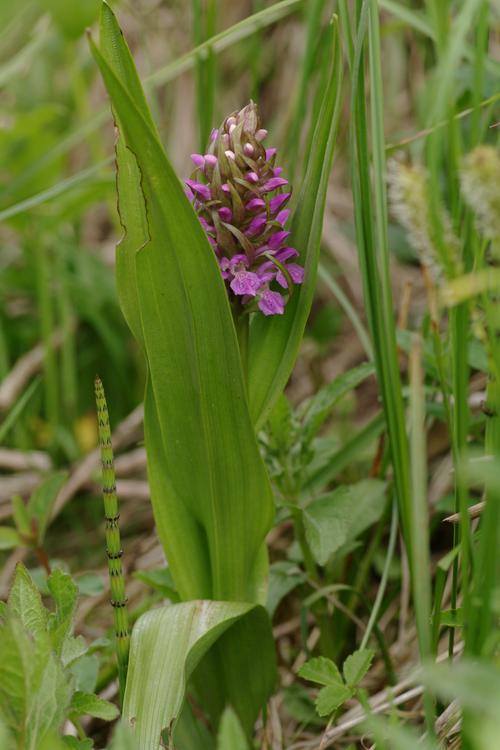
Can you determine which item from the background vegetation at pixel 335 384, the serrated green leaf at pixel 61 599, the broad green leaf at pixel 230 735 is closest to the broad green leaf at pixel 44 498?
the background vegetation at pixel 335 384

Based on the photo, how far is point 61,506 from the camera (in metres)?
2.18

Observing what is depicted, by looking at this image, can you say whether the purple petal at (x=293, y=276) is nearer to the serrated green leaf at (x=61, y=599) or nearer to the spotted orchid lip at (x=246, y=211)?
the spotted orchid lip at (x=246, y=211)

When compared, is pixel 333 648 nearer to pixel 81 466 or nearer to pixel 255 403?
pixel 255 403

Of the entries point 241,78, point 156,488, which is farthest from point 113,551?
point 241,78

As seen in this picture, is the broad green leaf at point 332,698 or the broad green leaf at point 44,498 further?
the broad green leaf at point 44,498

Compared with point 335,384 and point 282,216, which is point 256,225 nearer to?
point 282,216

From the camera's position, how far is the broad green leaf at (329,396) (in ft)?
4.50

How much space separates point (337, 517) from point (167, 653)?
0.34m

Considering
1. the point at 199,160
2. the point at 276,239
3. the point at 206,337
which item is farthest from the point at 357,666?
the point at 199,160

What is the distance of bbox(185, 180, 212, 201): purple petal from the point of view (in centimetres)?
113

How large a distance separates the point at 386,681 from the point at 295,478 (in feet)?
1.27

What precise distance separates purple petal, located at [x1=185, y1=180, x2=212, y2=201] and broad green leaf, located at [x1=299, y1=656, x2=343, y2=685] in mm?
622

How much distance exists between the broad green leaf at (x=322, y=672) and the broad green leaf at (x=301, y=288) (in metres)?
0.33

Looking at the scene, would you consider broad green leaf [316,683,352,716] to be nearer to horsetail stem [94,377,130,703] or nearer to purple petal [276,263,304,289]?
horsetail stem [94,377,130,703]
